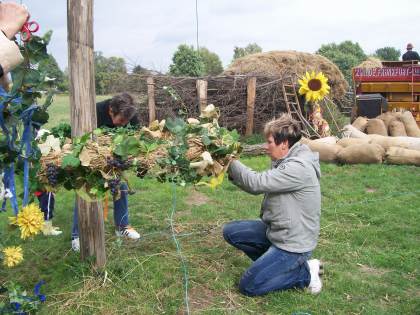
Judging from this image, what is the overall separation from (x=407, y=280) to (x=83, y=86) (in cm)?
313

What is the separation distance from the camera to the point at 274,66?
14.8 m

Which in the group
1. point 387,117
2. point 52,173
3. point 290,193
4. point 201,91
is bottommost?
point 290,193

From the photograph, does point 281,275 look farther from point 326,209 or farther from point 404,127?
point 404,127

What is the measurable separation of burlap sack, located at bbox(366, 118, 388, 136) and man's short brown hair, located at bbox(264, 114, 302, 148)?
753 cm

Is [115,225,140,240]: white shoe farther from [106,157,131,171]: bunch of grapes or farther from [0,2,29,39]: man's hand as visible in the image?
[0,2,29,39]: man's hand

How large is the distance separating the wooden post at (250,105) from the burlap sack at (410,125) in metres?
3.56

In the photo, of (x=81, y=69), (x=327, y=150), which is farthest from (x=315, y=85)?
(x=81, y=69)

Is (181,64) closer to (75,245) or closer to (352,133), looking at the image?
(352,133)

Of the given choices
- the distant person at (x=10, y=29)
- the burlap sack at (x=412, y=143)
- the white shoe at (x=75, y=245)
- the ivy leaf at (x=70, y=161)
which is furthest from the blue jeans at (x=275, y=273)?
the burlap sack at (x=412, y=143)

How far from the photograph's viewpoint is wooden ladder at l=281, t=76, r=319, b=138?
447 inches

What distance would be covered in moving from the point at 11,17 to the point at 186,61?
20.9 m

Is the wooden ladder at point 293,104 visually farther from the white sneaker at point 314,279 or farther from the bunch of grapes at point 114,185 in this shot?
the bunch of grapes at point 114,185

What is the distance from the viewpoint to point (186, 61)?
73.8 feet

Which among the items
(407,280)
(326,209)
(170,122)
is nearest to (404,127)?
(326,209)
